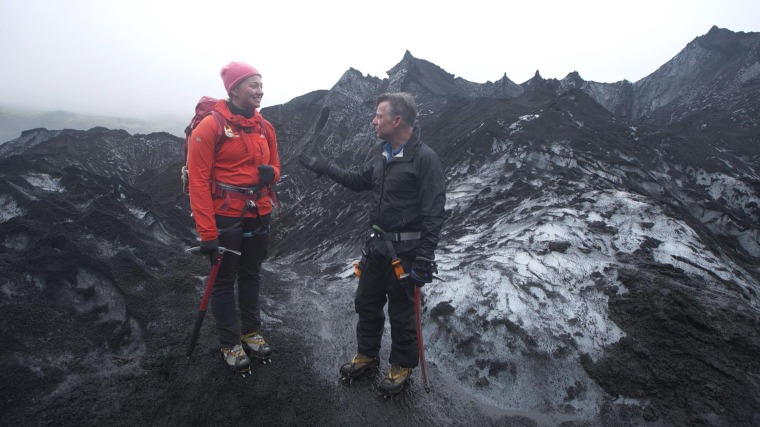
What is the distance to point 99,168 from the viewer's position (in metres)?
26.6

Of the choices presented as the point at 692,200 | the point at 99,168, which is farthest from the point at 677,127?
the point at 99,168

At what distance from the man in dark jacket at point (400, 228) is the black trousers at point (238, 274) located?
0.93 meters

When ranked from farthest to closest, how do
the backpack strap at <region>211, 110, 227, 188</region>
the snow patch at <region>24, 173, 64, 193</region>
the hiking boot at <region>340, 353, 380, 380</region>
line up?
1. the snow patch at <region>24, 173, 64, 193</region>
2. the hiking boot at <region>340, 353, 380, 380</region>
3. the backpack strap at <region>211, 110, 227, 188</region>

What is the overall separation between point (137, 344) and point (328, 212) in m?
9.58

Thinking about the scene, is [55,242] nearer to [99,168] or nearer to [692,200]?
[692,200]

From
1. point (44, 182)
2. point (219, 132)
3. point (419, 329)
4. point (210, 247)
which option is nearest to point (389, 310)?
point (419, 329)

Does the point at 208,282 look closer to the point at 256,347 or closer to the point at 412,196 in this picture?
the point at 256,347

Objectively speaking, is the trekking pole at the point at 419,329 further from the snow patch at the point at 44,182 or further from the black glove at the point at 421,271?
the snow patch at the point at 44,182

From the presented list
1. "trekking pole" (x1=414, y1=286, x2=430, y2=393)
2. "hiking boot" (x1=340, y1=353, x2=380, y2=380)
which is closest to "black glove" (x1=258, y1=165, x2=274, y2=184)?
"trekking pole" (x1=414, y1=286, x2=430, y2=393)

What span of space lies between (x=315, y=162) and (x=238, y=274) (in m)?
1.48

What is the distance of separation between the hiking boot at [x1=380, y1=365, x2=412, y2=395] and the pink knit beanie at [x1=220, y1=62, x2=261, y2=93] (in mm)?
3208


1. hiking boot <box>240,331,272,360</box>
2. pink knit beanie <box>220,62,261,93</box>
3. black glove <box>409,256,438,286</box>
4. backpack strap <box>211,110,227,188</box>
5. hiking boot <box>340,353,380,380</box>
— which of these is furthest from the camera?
hiking boot <box>240,331,272,360</box>

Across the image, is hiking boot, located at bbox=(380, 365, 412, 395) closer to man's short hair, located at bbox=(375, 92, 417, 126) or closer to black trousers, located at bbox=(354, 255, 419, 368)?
black trousers, located at bbox=(354, 255, 419, 368)

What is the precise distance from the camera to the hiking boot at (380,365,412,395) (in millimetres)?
3816
